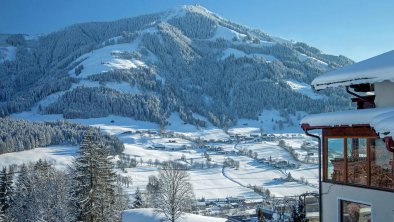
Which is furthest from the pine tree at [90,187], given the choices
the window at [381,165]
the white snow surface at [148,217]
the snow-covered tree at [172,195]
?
the window at [381,165]

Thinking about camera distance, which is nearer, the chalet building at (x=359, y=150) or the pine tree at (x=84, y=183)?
the chalet building at (x=359, y=150)

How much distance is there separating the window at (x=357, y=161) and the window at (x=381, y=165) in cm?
20

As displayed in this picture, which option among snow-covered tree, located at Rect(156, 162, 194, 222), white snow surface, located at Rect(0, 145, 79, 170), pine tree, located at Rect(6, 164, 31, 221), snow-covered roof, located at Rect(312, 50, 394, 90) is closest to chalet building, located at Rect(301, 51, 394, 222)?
snow-covered roof, located at Rect(312, 50, 394, 90)

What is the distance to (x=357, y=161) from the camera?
1012 centimetres

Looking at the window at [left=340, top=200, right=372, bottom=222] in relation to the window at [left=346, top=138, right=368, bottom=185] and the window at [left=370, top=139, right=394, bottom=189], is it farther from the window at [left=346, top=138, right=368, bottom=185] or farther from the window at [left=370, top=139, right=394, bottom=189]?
the window at [left=370, top=139, right=394, bottom=189]

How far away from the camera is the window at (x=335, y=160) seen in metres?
10.6

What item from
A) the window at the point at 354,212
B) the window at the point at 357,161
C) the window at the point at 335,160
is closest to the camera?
the window at the point at 354,212

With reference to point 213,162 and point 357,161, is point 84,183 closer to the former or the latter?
point 357,161

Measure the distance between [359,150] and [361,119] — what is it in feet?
3.13

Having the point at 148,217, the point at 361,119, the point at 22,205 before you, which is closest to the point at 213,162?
the point at 22,205

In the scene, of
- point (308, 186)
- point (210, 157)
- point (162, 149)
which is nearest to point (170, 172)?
point (308, 186)

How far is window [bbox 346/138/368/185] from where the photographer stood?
9.89 metres

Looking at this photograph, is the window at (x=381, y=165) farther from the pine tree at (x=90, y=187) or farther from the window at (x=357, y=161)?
the pine tree at (x=90, y=187)

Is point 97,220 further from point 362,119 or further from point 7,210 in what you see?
point 362,119
